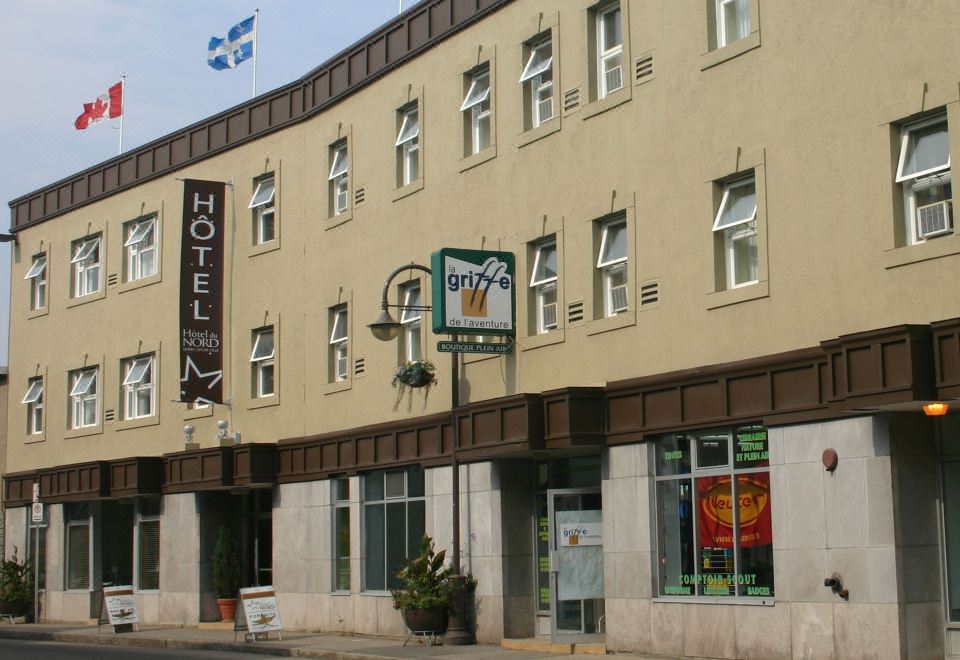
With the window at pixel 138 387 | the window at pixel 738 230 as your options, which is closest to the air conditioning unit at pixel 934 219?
the window at pixel 738 230

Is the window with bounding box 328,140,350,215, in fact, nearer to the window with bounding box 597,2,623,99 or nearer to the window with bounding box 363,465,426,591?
the window with bounding box 363,465,426,591

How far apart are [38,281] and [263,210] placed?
38.5 ft

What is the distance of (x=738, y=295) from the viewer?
18.7 metres

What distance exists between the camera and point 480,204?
2422cm

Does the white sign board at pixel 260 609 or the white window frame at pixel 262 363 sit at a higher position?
the white window frame at pixel 262 363

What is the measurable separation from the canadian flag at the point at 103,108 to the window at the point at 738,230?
22.8 metres

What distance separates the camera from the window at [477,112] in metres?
24.6

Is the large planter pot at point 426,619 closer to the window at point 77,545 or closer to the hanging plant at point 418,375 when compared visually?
the hanging plant at point 418,375

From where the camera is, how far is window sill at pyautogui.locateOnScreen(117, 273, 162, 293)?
34.2 metres

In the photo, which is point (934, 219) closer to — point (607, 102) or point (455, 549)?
point (607, 102)

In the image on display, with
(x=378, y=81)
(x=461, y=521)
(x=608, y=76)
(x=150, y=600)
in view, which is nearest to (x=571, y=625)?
(x=461, y=521)

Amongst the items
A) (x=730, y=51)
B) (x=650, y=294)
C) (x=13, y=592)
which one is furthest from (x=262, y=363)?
(x=730, y=51)

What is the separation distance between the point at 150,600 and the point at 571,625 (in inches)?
567

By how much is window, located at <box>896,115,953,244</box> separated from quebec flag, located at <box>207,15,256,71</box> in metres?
19.9
